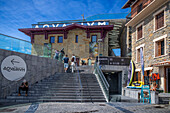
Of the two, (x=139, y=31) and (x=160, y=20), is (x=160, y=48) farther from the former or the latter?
(x=139, y=31)

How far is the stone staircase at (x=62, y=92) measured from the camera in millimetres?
11055

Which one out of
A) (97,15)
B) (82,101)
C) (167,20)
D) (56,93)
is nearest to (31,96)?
(56,93)

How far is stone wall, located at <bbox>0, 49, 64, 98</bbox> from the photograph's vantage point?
446 inches

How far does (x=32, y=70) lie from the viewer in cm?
1392

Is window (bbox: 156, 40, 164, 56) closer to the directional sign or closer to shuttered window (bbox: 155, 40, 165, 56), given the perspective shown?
shuttered window (bbox: 155, 40, 165, 56)

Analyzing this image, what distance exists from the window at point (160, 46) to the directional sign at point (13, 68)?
11702 millimetres

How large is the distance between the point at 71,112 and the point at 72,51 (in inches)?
816

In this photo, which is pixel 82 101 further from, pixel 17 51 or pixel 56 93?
pixel 17 51

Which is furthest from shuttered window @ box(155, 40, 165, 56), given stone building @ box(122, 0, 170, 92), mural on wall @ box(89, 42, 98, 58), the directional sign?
mural on wall @ box(89, 42, 98, 58)

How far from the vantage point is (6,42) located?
11945mm

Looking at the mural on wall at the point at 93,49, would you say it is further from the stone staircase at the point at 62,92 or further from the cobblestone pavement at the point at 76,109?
the cobblestone pavement at the point at 76,109

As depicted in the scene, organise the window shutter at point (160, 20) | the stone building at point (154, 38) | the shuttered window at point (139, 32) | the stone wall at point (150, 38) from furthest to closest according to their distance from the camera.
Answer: the shuttered window at point (139, 32) < the window shutter at point (160, 20) < the stone wall at point (150, 38) < the stone building at point (154, 38)

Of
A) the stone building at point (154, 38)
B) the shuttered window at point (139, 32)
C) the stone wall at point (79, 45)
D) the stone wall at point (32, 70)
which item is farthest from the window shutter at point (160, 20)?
the stone wall at point (79, 45)

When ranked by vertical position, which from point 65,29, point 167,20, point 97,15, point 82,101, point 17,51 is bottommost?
point 82,101
